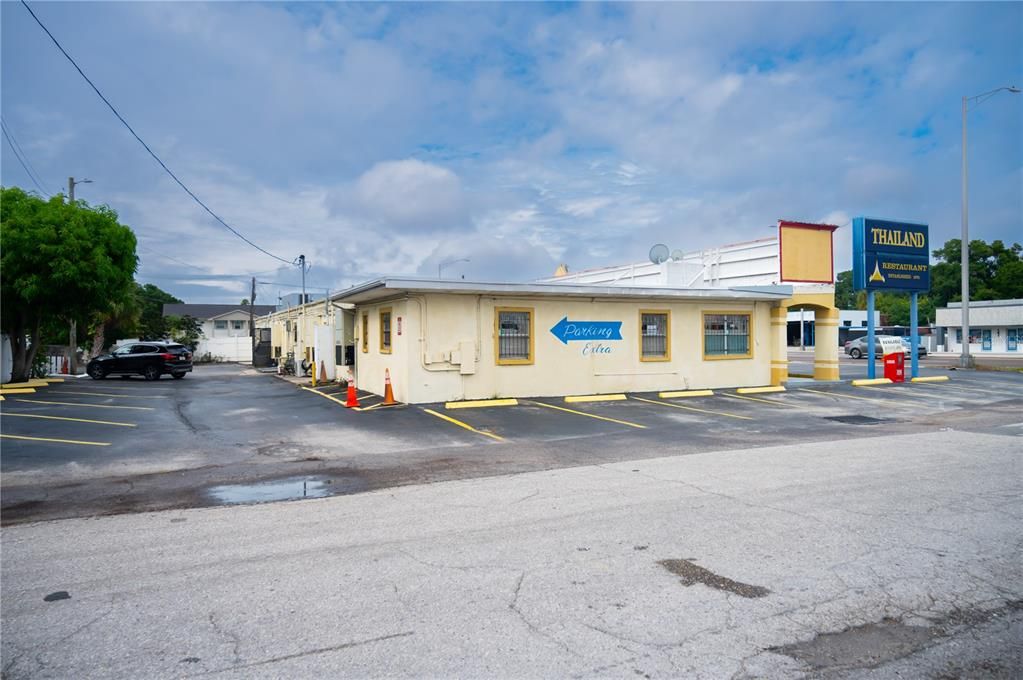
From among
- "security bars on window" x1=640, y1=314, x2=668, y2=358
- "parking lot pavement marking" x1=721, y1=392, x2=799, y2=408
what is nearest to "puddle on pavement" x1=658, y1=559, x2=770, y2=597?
"parking lot pavement marking" x1=721, y1=392, x2=799, y2=408

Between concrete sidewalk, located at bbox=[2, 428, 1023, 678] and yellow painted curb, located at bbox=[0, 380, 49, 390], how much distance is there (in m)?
19.9

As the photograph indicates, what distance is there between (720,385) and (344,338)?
13.0 metres

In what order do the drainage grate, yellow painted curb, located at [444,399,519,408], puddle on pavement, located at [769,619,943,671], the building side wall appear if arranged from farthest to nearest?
the building side wall → yellow painted curb, located at [444,399,519,408] → the drainage grate → puddle on pavement, located at [769,619,943,671]

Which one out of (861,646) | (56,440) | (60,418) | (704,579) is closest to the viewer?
(861,646)

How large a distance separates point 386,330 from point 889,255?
62.9ft

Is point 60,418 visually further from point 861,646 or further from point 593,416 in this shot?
point 861,646

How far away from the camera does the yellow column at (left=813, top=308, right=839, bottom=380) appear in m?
25.3

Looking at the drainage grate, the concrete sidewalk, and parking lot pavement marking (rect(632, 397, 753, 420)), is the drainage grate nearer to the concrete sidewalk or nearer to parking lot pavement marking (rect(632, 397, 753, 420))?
parking lot pavement marking (rect(632, 397, 753, 420))

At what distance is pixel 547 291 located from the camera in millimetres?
19031

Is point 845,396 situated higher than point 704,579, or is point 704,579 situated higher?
point 845,396

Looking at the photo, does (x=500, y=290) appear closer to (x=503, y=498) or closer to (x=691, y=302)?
(x=691, y=302)

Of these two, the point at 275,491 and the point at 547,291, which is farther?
the point at 547,291

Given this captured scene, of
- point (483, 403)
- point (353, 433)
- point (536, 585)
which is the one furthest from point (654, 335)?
point (536, 585)

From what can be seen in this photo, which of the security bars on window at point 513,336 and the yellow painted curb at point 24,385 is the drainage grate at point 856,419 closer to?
the security bars on window at point 513,336
